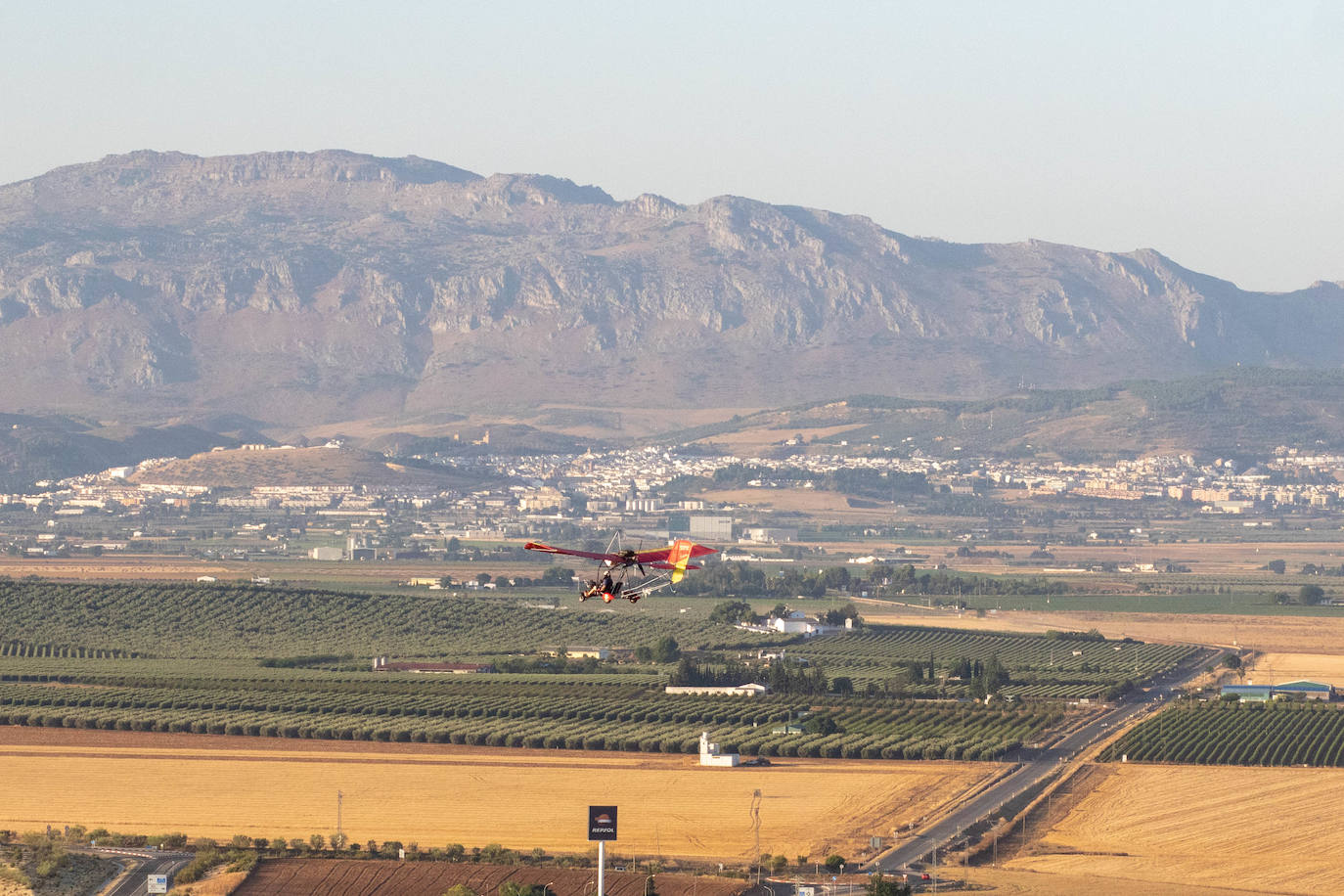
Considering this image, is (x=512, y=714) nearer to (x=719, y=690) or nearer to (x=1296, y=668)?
(x=719, y=690)

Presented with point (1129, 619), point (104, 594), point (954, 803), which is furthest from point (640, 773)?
point (1129, 619)

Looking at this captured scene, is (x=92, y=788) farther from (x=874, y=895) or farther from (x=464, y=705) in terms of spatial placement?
(x=874, y=895)

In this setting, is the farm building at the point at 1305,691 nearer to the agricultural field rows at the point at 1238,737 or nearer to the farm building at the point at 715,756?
the agricultural field rows at the point at 1238,737

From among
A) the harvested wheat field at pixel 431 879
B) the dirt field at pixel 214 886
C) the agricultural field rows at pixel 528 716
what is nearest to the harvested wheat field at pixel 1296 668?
the agricultural field rows at pixel 528 716

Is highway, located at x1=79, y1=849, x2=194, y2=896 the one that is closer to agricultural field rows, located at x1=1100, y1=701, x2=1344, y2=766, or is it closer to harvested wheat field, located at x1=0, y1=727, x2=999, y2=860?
harvested wheat field, located at x1=0, y1=727, x2=999, y2=860

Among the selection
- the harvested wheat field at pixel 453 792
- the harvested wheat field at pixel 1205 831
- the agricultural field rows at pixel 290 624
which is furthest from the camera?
the agricultural field rows at pixel 290 624
